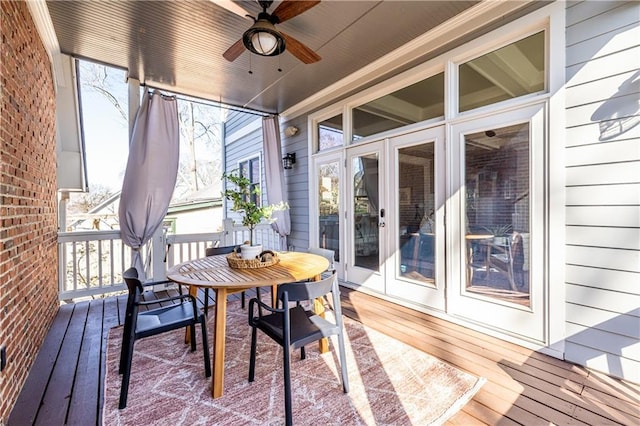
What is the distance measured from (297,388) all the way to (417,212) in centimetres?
231

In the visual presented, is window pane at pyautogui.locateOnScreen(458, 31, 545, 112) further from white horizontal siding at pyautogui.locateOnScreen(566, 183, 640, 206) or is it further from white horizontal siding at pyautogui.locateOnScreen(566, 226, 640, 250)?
white horizontal siding at pyautogui.locateOnScreen(566, 226, 640, 250)

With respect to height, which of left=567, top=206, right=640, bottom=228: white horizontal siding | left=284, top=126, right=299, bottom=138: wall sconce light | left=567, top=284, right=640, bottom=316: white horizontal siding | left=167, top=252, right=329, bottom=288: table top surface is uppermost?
left=284, top=126, right=299, bottom=138: wall sconce light

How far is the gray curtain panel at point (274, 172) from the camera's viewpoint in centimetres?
532

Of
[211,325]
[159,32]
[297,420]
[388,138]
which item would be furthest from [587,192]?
[159,32]

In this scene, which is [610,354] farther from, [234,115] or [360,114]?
[234,115]

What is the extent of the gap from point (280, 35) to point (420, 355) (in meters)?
2.91

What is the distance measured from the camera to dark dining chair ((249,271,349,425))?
5.52 feet

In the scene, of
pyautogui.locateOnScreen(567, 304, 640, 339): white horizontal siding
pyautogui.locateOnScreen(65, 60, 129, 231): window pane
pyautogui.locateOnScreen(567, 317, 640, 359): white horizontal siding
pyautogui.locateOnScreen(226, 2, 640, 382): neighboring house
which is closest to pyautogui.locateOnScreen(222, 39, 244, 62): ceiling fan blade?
pyautogui.locateOnScreen(226, 2, 640, 382): neighboring house

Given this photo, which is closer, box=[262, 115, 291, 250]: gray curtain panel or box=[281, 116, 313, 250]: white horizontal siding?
box=[281, 116, 313, 250]: white horizontal siding

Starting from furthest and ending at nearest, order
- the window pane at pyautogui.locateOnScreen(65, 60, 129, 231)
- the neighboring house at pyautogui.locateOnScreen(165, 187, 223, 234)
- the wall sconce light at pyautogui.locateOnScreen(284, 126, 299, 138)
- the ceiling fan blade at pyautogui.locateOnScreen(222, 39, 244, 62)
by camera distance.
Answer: the neighboring house at pyautogui.locateOnScreen(165, 187, 223, 234), the window pane at pyautogui.locateOnScreen(65, 60, 129, 231), the wall sconce light at pyautogui.locateOnScreen(284, 126, 299, 138), the ceiling fan blade at pyautogui.locateOnScreen(222, 39, 244, 62)

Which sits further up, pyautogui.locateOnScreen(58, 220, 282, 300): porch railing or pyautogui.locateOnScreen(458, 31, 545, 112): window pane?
pyautogui.locateOnScreen(458, 31, 545, 112): window pane

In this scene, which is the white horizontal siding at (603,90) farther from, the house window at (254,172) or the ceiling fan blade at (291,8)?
the house window at (254,172)

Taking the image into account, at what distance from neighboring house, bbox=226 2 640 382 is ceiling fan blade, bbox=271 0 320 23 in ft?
5.44

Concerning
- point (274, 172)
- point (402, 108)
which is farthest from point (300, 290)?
point (274, 172)
